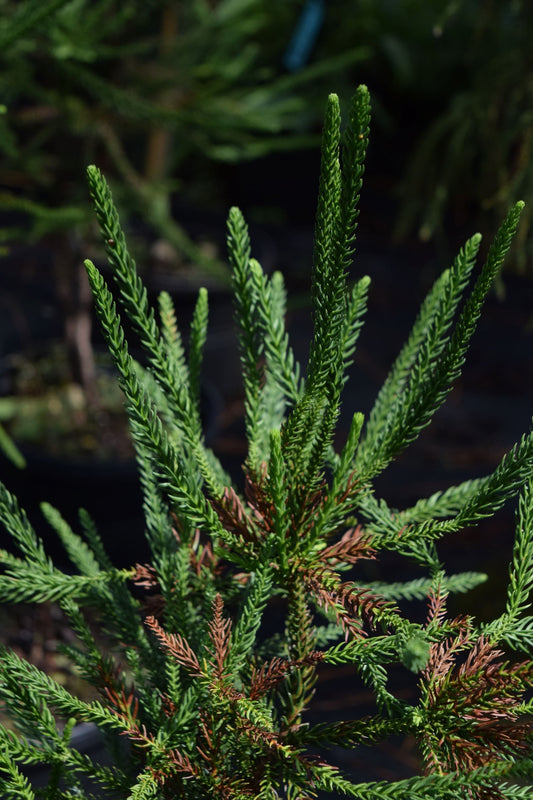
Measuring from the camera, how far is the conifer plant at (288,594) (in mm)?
466

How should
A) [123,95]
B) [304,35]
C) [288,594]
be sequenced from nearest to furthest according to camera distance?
1. [288,594]
2. [123,95]
3. [304,35]

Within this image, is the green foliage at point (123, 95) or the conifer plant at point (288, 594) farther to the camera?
the green foliage at point (123, 95)

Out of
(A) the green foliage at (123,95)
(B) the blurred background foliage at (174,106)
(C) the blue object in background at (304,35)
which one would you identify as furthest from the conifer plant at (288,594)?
(C) the blue object in background at (304,35)

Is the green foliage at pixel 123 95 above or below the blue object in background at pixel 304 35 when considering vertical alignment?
below

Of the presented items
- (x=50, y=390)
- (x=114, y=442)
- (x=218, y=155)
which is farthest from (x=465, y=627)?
(x=50, y=390)

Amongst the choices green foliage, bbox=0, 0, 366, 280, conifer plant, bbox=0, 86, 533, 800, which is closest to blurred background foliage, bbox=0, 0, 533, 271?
green foliage, bbox=0, 0, 366, 280

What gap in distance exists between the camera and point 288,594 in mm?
Result: 560

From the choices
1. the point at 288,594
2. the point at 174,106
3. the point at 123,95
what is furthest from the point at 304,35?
A: the point at 288,594

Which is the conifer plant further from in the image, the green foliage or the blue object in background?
the blue object in background

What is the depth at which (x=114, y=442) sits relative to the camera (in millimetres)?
1921

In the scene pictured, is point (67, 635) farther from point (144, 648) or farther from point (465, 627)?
point (465, 627)

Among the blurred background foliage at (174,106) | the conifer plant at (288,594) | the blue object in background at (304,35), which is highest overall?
the blue object in background at (304,35)

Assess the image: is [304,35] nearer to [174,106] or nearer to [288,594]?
[174,106]

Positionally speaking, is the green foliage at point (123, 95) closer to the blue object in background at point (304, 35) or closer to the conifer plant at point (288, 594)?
the blue object in background at point (304, 35)
